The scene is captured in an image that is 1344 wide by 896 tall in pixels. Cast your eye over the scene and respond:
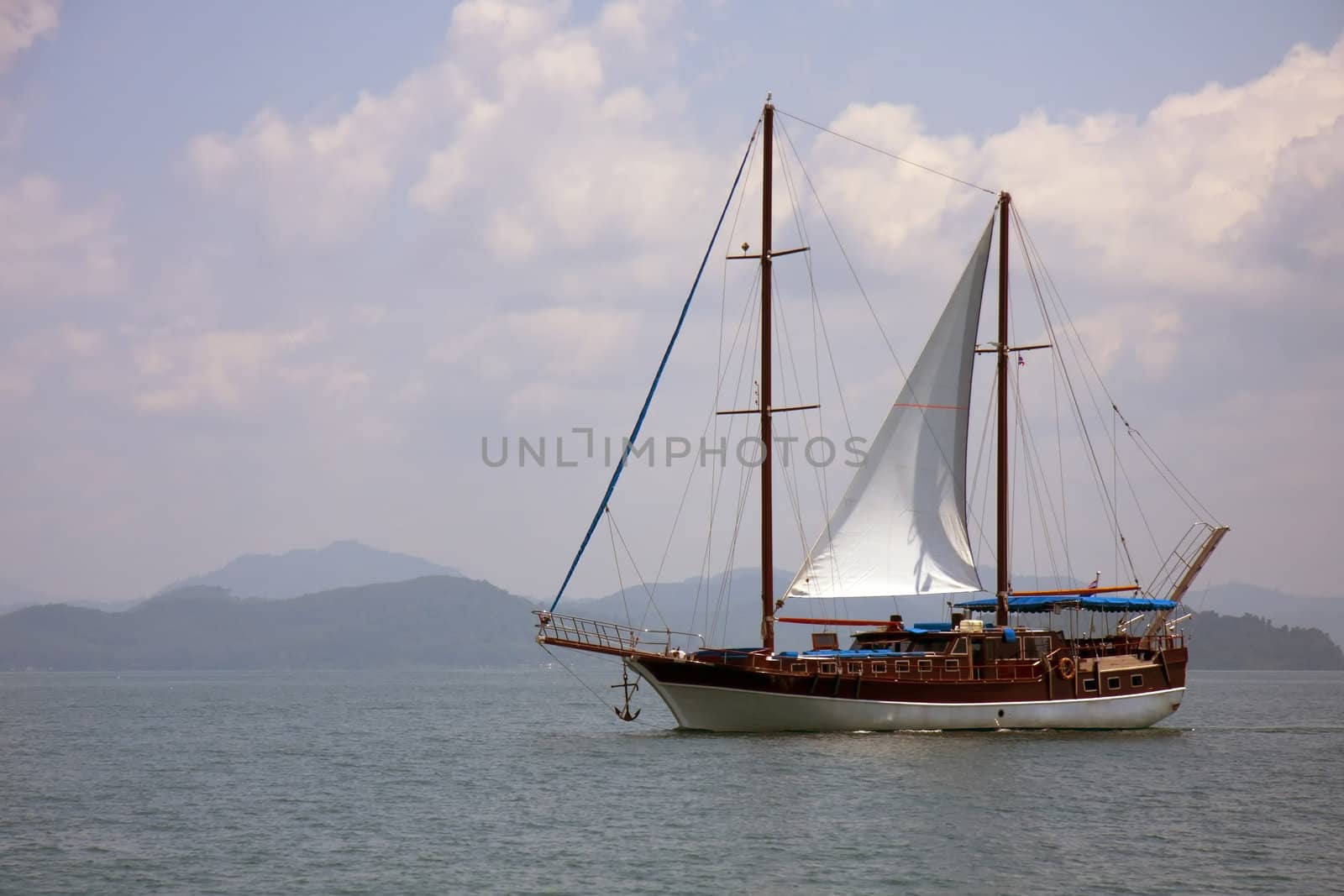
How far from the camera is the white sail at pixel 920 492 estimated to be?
169ft

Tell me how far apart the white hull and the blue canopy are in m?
4.26

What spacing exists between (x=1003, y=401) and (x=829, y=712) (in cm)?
1618

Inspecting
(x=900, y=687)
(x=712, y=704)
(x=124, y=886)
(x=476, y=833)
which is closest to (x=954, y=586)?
(x=900, y=687)

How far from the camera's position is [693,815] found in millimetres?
35312

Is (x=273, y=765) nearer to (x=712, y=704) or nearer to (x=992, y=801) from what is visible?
(x=712, y=704)

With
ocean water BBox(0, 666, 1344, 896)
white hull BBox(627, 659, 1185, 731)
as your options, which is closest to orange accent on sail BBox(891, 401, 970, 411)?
white hull BBox(627, 659, 1185, 731)

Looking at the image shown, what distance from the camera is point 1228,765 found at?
48.1m

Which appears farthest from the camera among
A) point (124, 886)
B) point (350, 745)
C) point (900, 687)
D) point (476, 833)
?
point (350, 745)

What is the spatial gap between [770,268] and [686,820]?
23.1 metres

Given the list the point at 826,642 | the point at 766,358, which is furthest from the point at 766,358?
the point at 826,642

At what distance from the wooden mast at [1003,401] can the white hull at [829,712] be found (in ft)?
18.2

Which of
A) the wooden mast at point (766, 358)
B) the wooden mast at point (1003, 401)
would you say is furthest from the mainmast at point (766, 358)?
the wooden mast at point (1003, 401)

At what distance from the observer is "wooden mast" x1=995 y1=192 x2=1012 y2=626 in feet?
180

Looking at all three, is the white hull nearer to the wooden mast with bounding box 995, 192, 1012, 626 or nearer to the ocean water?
the ocean water
